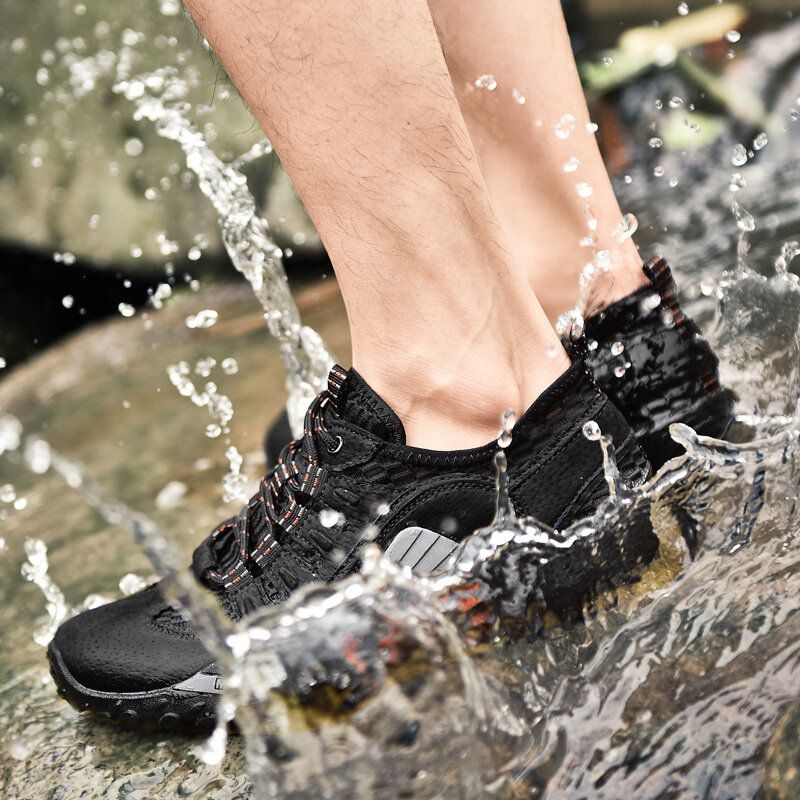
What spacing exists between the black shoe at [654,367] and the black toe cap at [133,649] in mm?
470

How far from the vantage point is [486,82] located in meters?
0.99

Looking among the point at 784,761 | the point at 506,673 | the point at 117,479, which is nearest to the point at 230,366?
the point at 117,479

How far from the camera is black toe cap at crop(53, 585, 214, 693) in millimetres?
817

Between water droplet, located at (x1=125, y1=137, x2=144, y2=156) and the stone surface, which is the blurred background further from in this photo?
the stone surface

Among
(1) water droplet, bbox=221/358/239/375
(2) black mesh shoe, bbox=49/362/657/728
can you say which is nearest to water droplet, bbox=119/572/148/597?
(2) black mesh shoe, bbox=49/362/657/728

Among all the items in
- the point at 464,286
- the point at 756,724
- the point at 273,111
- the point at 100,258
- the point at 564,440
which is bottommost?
the point at 756,724

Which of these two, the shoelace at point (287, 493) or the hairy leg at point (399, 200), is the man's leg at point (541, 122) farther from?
the shoelace at point (287, 493)

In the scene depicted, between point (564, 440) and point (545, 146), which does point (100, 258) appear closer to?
point (545, 146)

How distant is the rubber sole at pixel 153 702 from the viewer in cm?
81

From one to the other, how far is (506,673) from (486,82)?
0.62 metres

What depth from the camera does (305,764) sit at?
2.03 feet

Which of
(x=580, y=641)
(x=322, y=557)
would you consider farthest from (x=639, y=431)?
(x=322, y=557)

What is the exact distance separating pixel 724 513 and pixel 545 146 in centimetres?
44

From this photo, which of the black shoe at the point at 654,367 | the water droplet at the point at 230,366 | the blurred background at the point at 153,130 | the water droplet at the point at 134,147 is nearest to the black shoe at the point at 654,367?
the black shoe at the point at 654,367
